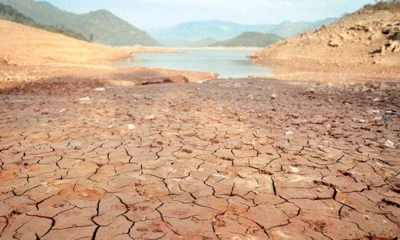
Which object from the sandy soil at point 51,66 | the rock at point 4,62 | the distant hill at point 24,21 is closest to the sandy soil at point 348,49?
the sandy soil at point 51,66

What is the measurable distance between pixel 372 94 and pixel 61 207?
7105mm

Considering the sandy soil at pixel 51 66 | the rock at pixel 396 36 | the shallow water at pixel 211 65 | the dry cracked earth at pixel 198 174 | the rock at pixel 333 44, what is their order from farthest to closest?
the rock at pixel 333 44 < the rock at pixel 396 36 < the shallow water at pixel 211 65 < the sandy soil at pixel 51 66 < the dry cracked earth at pixel 198 174

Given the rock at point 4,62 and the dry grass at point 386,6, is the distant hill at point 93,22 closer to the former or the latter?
the dry grass at point 386,6

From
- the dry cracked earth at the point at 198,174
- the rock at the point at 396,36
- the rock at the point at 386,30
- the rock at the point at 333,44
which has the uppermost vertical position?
the rock at the point at 386,30

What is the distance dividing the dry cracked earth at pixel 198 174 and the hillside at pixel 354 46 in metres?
12.7

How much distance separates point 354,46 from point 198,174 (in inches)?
876

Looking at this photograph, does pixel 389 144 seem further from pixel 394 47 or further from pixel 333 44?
pixel 333 44

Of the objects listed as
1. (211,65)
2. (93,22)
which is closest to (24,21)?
(211,65)

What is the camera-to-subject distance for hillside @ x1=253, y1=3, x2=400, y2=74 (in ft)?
54.2

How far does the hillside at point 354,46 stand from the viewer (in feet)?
54.2

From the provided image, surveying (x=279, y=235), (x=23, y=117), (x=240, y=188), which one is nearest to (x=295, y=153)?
(x=240, y=188)

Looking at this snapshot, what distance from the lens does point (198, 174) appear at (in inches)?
98.7

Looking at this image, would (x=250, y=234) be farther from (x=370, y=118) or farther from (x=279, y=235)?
(x=370, y=118)

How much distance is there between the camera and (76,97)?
6406 millimetres
